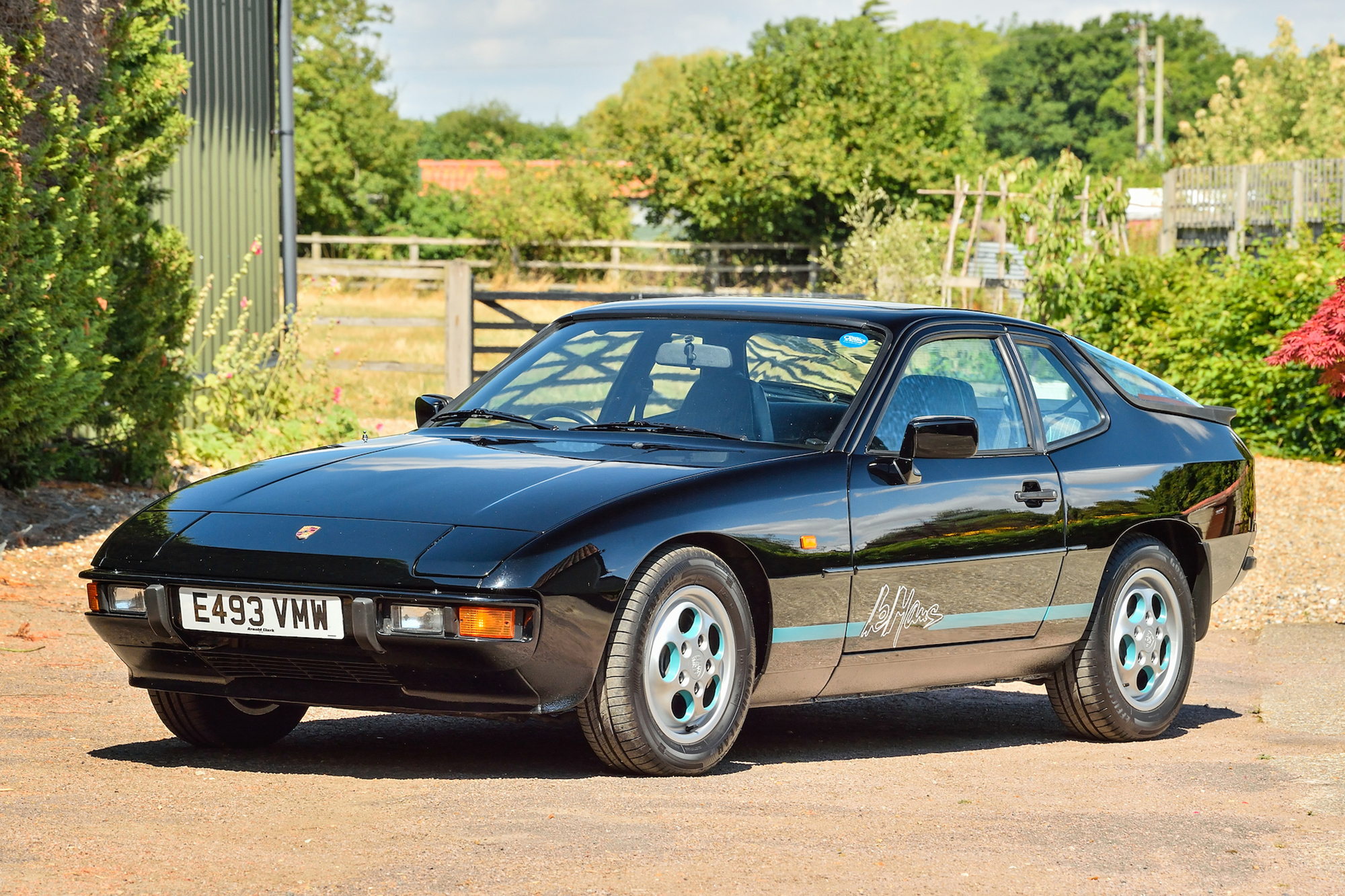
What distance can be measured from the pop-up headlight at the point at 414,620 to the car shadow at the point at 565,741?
54 cm

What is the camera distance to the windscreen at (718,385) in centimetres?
614

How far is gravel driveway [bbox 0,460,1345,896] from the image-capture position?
13.8ft

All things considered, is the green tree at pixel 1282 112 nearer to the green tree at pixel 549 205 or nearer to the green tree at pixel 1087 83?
the green tree at pixel 549 205

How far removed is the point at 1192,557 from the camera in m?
7.38

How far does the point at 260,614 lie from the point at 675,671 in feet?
4.01

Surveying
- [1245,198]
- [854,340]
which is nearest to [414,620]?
[854,340]

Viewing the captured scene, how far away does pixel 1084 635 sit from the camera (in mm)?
6824

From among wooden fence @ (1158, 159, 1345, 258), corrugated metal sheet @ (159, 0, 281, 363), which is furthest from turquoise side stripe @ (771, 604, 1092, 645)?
wooden fence @ (1158, 159, 1345, 258)

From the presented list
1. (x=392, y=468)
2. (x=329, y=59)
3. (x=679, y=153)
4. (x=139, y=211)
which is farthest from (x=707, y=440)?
(x=329, y=59)

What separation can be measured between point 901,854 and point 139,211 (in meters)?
8.32

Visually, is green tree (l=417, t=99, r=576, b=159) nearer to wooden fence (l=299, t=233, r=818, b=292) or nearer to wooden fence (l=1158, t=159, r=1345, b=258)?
wooden fence (l=299, t=233, r=818, b=292)

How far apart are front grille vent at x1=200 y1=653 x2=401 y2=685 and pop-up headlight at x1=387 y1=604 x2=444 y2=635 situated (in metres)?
0.15

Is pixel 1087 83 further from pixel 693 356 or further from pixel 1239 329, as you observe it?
pixel 693 356

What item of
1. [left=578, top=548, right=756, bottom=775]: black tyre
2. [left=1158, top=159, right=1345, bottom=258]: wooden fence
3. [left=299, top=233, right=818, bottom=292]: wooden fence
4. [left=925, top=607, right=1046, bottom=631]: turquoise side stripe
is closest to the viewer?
[left=578, top=548, right=756, bottom=775]: black tyre
